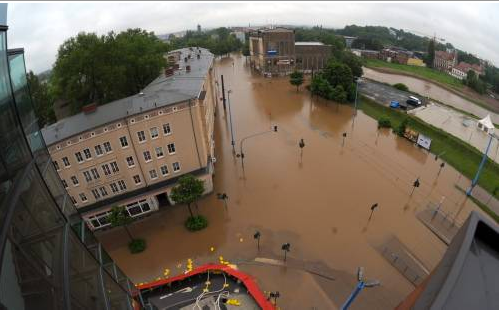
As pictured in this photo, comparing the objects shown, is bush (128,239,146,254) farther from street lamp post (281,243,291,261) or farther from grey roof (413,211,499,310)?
grey roof (413,211,499,310)

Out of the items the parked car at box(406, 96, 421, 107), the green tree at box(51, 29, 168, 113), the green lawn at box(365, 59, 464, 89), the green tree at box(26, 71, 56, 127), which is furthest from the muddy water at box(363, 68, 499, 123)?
the green tree at box(26, 71, 56, 127)

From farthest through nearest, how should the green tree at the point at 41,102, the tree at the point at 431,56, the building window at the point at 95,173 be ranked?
the tree at the point at 431,56, the green tree at the point at 41,102, the building window at the point at 95,173

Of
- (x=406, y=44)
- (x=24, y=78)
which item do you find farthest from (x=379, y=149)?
(x=406, y=44)

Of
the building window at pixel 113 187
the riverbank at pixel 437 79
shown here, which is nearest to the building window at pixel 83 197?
the building window at pixel 113 187

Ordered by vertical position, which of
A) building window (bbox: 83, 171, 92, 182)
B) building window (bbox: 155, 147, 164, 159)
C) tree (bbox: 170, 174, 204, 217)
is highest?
building window (bbox: 155, 147, 164, 159)

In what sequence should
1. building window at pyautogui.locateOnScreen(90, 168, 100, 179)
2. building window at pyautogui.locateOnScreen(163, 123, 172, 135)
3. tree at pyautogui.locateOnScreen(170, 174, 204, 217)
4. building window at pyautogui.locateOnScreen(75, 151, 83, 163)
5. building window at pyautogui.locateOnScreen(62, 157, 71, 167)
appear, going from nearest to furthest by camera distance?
building window at pyautogui.locateOnScreen(62, 157, 71, 167) < building window at pyautogui.locateOnScreen(75, 151, 83, 163) < building window at pyautogui.locateOnScreen(90, 168, 100, 179) < tree at pyautogui.locateOnScreen(170, 174, 204, 217) < building window at pyautogui.locateOnScreen(163, 123, 172, 135)

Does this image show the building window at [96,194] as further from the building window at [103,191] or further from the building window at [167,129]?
the building window at [167,129]
